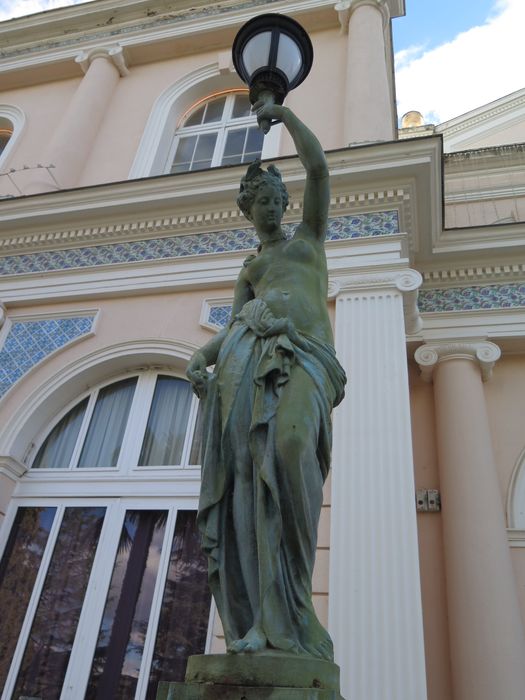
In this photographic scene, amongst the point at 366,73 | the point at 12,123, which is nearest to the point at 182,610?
the point at 366,73

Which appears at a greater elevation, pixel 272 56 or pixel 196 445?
pixel 272 56

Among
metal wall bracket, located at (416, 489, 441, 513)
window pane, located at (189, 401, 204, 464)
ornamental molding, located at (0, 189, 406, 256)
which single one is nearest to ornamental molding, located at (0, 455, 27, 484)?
window pane, located at (189, 401, 204, 464)

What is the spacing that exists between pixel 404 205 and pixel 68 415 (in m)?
3.88

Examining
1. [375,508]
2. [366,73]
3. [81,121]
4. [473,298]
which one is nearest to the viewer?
[375,508]

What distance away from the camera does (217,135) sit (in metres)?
8.02

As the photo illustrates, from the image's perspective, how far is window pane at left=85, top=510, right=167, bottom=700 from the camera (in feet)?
14.2

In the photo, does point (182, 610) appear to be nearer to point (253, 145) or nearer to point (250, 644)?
point (250, 644)

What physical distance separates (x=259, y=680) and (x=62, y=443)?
4.62 metres

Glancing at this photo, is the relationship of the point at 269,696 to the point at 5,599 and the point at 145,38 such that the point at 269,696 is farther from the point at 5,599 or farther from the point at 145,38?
the point at 145,38

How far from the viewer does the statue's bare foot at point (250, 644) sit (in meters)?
1.57

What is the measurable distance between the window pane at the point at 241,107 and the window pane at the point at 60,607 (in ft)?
19.0

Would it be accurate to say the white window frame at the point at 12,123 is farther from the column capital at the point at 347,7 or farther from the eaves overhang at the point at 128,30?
the column capital at the point at 347,7

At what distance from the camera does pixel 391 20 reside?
29.8 ft

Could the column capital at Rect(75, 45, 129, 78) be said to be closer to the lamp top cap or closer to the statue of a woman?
the lamp top cap
